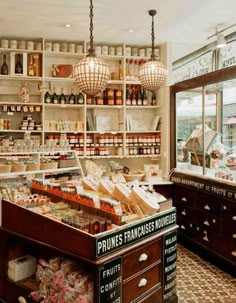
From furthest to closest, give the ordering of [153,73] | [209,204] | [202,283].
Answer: [209,204] < [153,73] < [202,283]

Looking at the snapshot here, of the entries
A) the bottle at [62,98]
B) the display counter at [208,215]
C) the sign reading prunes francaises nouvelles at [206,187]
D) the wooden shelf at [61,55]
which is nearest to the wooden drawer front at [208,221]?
the display counter at [208,215]

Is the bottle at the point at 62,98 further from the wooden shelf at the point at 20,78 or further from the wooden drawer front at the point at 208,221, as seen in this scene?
the wooden drawer front at the point at 208,221

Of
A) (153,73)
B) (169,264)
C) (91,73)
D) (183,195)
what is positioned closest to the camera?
(169,264)

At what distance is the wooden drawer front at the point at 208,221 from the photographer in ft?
14.6

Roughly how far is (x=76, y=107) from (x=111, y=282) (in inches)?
166

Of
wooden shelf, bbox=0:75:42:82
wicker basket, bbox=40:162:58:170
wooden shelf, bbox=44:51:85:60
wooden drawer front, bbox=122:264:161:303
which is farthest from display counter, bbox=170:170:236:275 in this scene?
wooden shelf, bbox=0:75:42:82

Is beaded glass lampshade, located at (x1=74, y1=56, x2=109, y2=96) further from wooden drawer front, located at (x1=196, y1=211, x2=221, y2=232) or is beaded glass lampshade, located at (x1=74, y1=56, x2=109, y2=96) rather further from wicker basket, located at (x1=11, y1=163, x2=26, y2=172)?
wooden drawer front, located at (x1=196, y1=211, x2=221, y2=232)

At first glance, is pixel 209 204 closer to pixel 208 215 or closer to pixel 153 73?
pixel 208 215

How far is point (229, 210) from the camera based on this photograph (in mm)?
4219

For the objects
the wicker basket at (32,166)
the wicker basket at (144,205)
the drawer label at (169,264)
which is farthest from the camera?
the wicker basket at (32,166)

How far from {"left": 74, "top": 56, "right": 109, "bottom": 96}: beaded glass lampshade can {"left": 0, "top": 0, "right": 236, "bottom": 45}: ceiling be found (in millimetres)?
1158

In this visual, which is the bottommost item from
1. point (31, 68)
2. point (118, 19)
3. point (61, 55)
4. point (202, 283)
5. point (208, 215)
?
point (202, 283)

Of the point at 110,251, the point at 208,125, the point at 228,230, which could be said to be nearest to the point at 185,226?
the point at 228,230

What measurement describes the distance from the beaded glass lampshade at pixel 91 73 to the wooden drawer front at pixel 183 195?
2311 millimetres
